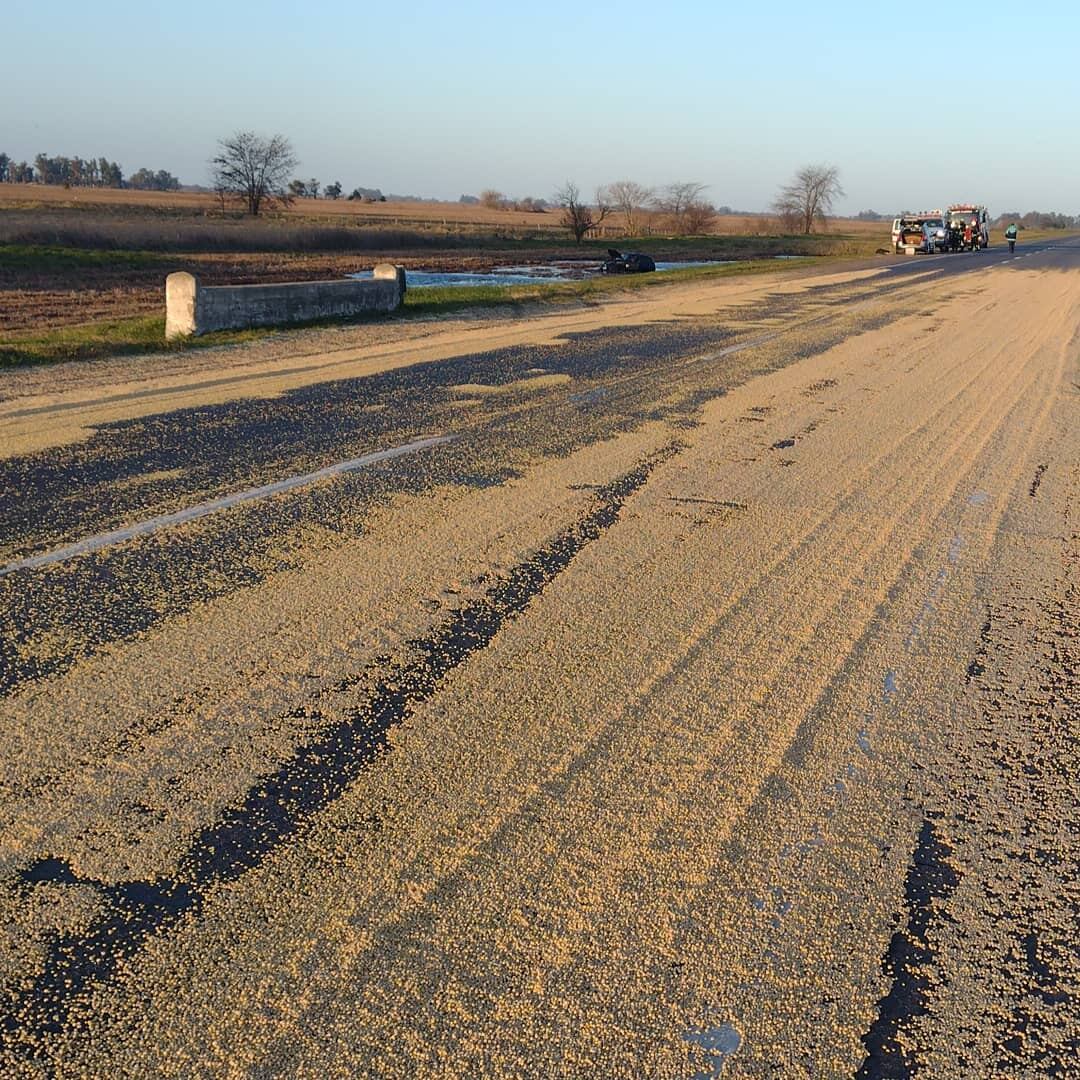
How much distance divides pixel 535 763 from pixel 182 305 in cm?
1252

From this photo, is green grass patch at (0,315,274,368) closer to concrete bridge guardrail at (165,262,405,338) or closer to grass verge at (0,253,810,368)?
grass verge at (0,253,810,368)

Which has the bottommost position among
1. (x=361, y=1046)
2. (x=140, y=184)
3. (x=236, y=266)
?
(x=361, y=1046)

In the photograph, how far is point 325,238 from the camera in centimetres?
5375

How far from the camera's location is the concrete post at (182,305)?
13969mm

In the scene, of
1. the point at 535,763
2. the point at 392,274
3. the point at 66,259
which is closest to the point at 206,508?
the point at 535,763

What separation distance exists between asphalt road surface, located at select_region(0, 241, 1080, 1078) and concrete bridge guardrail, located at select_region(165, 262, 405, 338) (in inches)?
276

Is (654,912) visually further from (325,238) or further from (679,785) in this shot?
(325,238)

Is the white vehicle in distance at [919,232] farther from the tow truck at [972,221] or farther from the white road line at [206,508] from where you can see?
the white road line at [206,508]

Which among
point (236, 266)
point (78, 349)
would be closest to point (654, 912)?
point (78, 349)

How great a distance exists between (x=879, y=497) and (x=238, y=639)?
168 inches

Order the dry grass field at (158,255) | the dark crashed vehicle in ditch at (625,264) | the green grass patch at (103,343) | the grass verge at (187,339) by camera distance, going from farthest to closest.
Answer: the dark crashed vehicle in ditch at (625,264) < the dry grass field at (158,255) < the grass verge at (187,339) < the green grass patch at (103,343)

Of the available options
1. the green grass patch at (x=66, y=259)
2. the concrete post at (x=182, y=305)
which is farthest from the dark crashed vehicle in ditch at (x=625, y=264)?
the concrete post at (x=182, y=305)

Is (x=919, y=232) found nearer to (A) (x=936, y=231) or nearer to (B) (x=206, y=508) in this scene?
(A) (x=936, y=231)

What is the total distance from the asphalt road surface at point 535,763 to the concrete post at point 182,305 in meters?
6.82
